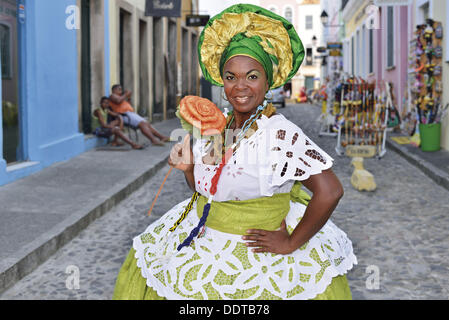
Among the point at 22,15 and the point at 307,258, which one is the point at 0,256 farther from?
the point at 22,15

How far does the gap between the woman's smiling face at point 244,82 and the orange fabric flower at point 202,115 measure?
0.50 ft

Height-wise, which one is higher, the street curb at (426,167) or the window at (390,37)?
the window at (390,37)

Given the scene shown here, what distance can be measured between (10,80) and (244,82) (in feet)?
21.9

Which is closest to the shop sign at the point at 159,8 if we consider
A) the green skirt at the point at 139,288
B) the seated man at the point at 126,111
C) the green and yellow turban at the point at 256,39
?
the seated man at the point at 126,111

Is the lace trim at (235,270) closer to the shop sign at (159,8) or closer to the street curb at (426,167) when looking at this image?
the street curb at (426,167)

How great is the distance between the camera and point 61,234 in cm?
495

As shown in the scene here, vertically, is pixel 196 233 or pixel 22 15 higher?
pixel 22 15

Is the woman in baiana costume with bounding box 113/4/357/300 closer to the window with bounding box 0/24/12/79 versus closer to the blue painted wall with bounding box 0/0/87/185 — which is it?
the blue painted wall with bounding box 0/0/87/185

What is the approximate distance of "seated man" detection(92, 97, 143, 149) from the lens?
448 inches

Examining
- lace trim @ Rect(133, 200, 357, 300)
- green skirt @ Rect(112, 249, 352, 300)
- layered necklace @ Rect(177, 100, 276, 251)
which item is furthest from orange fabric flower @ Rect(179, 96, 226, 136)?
green skirt @ Rect(112, 249, 352, 300)

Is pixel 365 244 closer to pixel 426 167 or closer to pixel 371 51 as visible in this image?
pixel 426 167

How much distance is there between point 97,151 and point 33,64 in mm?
2737

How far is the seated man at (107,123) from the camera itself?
Result: 11.4 m
